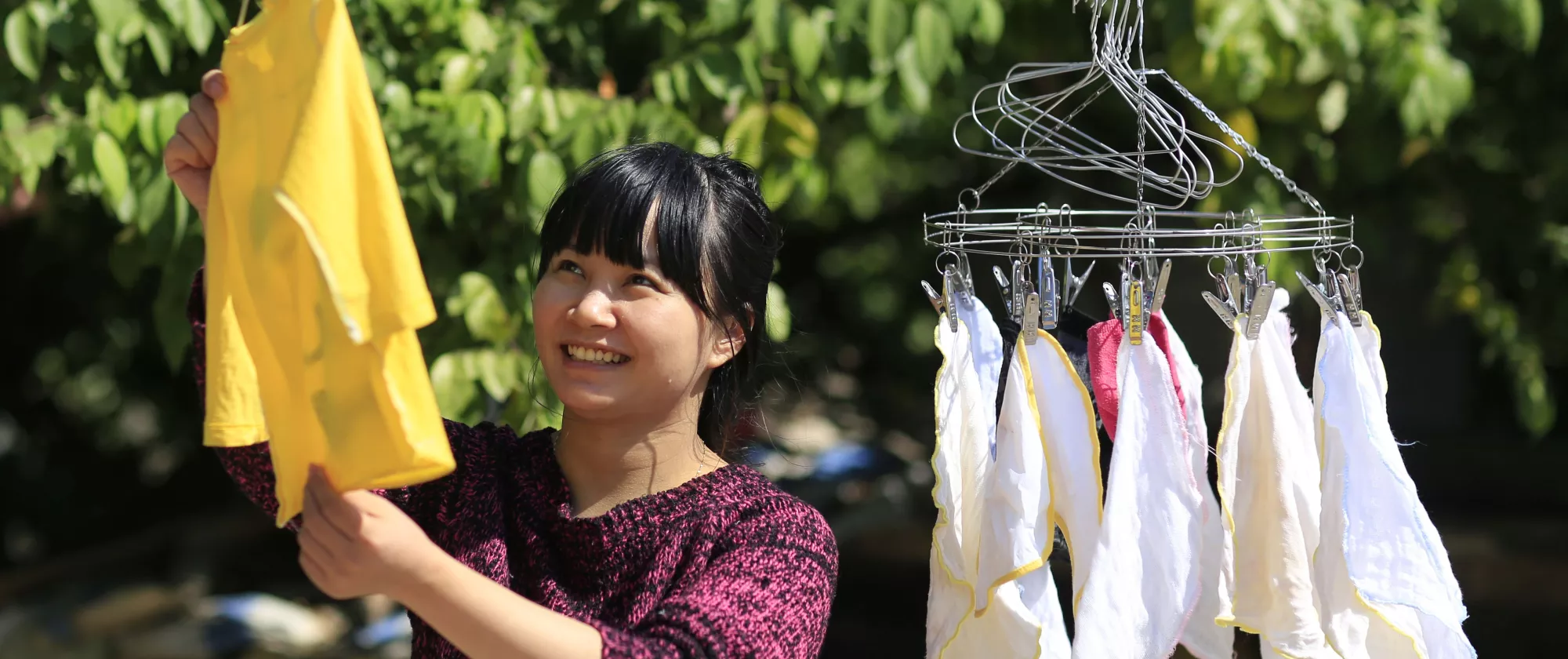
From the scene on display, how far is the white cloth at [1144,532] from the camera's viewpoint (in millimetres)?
1323

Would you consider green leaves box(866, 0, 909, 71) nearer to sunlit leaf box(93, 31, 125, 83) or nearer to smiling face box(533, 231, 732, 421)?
smiling face box(533, 231, 732, 421)

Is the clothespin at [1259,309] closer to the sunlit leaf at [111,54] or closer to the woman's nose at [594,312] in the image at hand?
the woman's nose at [594,312]

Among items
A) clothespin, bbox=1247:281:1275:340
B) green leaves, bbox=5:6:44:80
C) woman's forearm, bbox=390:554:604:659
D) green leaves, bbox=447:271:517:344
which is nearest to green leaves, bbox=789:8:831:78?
green leaves, bbox=447:271:517:344

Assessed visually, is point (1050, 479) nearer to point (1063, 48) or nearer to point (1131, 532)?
point (1131, 532)

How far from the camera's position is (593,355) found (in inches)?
47.1

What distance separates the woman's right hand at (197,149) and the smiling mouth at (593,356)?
0.32 m

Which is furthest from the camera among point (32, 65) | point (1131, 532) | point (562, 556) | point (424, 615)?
point (32, 65)

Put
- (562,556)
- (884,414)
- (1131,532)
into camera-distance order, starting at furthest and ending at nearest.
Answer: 1. (884,414)
2. (1131,532)
3. (562,556)

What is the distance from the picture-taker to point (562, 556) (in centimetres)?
123

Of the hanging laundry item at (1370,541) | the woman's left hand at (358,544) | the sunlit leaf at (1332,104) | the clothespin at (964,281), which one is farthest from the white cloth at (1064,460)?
the sunlit leaf at (1332,104)

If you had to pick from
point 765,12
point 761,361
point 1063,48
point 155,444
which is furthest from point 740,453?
point 155,444

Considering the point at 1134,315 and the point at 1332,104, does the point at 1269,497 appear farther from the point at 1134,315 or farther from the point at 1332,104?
the point at 1332,104

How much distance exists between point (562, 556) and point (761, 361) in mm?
307

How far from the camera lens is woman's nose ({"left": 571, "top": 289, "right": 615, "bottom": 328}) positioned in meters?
1.17
